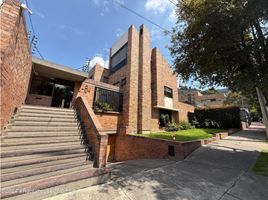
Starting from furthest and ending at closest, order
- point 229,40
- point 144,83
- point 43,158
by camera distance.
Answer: point 144,83, point 229,40, point 43,158

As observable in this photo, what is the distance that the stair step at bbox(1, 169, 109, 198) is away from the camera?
9.29 ft

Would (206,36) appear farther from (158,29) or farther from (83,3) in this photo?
(83,3)

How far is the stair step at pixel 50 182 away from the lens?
283 centimetres

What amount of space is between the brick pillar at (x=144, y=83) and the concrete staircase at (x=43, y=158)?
671cm

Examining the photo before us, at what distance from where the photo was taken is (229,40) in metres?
5.92

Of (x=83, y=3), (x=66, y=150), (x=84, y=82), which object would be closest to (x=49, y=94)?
(x=84, y=82)

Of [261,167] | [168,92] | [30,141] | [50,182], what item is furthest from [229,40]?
[168,92]

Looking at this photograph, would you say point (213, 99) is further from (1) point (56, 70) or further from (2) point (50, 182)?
(2) point (50, 182)

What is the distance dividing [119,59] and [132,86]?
481 centimetres

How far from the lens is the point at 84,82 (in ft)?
34.0

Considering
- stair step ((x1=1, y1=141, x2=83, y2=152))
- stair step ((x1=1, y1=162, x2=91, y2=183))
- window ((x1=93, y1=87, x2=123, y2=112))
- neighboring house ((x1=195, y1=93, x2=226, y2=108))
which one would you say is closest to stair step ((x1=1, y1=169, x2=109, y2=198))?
stair step ((x1=1, y1=162, x2=91, y2=183))

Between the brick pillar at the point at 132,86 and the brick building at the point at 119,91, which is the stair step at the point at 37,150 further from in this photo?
the brick pillar at the point at 132,86

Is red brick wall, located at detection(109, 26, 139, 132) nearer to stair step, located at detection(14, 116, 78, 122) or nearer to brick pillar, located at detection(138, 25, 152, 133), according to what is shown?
brick pillar, located at detection(138, 25, 152, 133)

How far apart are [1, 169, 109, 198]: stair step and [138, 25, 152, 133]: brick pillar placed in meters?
8.07
